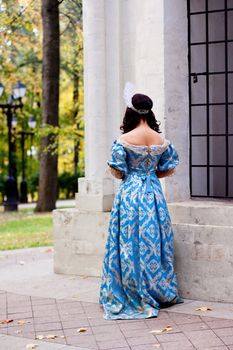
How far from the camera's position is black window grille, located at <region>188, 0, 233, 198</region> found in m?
7.88

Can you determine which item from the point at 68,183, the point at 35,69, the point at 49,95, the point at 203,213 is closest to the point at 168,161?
the point at 203,213

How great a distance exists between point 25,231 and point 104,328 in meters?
9.86

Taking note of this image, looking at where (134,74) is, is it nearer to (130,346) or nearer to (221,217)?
(221,217)

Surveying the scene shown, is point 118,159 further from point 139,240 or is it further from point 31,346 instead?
point 31,346

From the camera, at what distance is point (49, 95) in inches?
781

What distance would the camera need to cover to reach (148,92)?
7543 millimetres

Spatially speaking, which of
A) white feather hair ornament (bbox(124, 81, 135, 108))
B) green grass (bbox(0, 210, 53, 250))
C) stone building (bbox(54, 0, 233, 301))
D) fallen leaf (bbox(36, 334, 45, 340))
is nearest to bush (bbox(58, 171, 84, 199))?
green grass (bbox(0, 210, 53, 250))

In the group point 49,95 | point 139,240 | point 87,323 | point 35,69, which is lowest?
point 87,323

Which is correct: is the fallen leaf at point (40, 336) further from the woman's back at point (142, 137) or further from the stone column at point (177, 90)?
the stone column at point (177, 90)

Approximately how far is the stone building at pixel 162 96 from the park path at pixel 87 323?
762 millimetres

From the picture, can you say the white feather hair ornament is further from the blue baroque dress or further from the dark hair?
the blue baroque dress

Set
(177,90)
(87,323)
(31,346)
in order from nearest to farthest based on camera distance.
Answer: (31,346)
(87,323)
(177,90)

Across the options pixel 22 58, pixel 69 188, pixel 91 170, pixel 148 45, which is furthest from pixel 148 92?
pixel 69 188

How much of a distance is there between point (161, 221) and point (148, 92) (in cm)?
160
